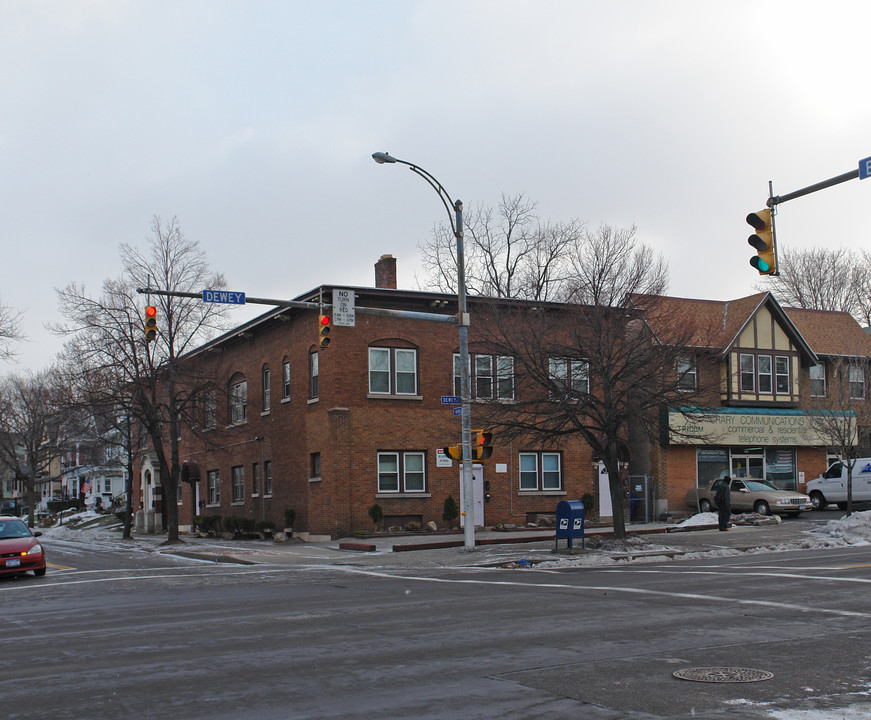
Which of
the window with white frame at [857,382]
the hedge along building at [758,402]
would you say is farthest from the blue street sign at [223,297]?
the window with white frame at [857,382]

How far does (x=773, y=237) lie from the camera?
46.2 feet

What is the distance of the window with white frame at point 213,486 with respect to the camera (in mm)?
41562

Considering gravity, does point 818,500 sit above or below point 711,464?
below

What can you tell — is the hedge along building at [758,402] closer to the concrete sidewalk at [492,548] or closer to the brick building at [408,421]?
the brick building at [408,421]

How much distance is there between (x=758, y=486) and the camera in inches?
1385

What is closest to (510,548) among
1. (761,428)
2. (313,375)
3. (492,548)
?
(492,548)

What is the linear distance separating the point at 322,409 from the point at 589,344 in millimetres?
11508

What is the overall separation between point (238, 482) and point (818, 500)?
23.9m

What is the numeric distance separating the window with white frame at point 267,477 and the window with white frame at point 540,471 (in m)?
9.82

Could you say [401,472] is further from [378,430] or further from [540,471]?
[540,471]

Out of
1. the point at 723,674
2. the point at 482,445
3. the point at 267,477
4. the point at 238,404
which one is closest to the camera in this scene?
the point at 723,674

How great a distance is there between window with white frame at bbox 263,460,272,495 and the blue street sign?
17772mm

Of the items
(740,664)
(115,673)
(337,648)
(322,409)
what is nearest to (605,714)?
(740,664)

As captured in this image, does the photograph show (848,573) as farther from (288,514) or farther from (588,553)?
(288,514)
